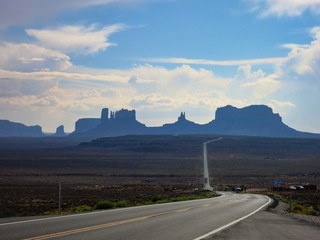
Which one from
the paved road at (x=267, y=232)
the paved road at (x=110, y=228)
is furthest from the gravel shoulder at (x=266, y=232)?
the paved road at (x=110, y=228)

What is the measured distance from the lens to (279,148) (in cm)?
19650

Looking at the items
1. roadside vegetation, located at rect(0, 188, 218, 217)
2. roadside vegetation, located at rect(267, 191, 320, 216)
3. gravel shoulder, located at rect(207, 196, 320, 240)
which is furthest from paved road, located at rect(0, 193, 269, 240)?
roadside vegetation, located at rect(267, 191, 320, 216)

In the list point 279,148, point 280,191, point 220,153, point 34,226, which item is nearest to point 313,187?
point 280,191

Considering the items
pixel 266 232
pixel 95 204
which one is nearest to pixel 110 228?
pixel 266 232

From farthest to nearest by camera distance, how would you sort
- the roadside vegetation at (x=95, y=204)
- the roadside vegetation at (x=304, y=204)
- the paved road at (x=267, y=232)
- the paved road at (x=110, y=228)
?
the roadside vegetation at (x=304, y=204) → the roadside vegetation at (x=95, y=204) → the paved road at (x=267, y=232) → the paved road at (x=110, y=228)

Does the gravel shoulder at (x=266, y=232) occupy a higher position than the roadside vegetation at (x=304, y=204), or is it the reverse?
the gravel shoulder at (x=266, y=232)

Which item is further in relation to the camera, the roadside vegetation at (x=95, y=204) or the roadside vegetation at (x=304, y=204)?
the roadside vegetation at (x=304, y=204)

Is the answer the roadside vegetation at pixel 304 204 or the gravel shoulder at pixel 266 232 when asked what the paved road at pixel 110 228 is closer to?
the gravel shoulder at pixel 266 232

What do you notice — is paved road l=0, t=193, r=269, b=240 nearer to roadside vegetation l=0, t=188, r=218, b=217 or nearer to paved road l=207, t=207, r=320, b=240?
paved road l=207, t=207, r=320, b=240

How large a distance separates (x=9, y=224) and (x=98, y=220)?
10.3 ft

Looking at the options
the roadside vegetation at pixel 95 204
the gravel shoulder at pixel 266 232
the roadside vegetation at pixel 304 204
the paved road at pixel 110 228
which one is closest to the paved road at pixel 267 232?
the gravel shoulder at pixel 266 232

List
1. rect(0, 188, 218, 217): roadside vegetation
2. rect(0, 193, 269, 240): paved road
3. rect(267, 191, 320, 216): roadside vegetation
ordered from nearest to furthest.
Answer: rect(0, 193, 269, 240): paved road → rect(0, 188, 218, 217): roadside vegetation → rect(267, 191, 320, 216): roadside vegetation

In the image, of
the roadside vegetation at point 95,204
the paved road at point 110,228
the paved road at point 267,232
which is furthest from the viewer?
the roadside vegetation at point 95,204

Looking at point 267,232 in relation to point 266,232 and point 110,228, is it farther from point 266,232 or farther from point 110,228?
point 110,228
